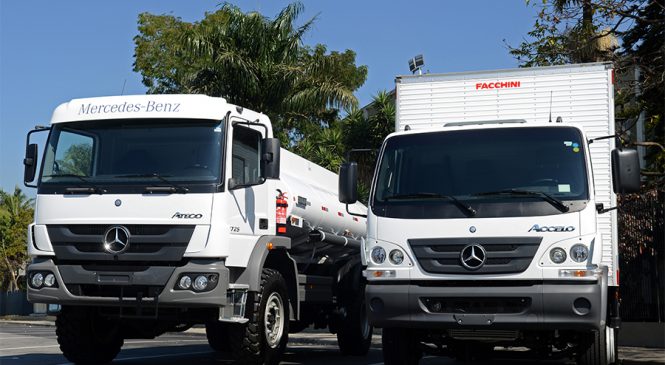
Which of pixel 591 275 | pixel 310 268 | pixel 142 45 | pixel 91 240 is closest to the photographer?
pixel 591 275

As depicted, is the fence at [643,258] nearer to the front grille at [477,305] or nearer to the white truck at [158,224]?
the white truck at [158,224]

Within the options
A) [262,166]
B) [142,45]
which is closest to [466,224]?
[262,166]

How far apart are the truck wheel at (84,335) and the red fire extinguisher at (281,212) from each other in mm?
2447

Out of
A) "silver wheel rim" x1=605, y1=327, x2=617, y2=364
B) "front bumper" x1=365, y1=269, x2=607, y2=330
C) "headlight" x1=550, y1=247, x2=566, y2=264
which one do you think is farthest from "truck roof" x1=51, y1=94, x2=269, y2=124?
"silver wheel rim" x1=605, y1=327, x2=617, y2=364

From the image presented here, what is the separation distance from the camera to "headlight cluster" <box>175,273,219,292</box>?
32.2 ft

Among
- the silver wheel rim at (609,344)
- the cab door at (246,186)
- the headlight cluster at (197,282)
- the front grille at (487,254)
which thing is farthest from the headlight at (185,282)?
the silver wheel rim at (609,344)

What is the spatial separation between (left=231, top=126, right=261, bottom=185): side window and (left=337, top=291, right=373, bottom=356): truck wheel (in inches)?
160

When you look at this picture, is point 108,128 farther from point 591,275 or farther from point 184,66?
point 184,66

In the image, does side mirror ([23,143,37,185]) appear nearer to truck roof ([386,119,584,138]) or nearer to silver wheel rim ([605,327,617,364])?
truck roof ([386,119,584,138])

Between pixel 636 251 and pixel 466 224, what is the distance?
924 cm

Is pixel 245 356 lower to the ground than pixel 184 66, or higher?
lower

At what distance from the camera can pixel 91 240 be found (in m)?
10.0

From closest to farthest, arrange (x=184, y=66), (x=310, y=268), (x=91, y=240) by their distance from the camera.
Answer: (x=91, y=240)
(x=310, y=268)
(x=184, y=66)

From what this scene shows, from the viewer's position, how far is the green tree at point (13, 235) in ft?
179
